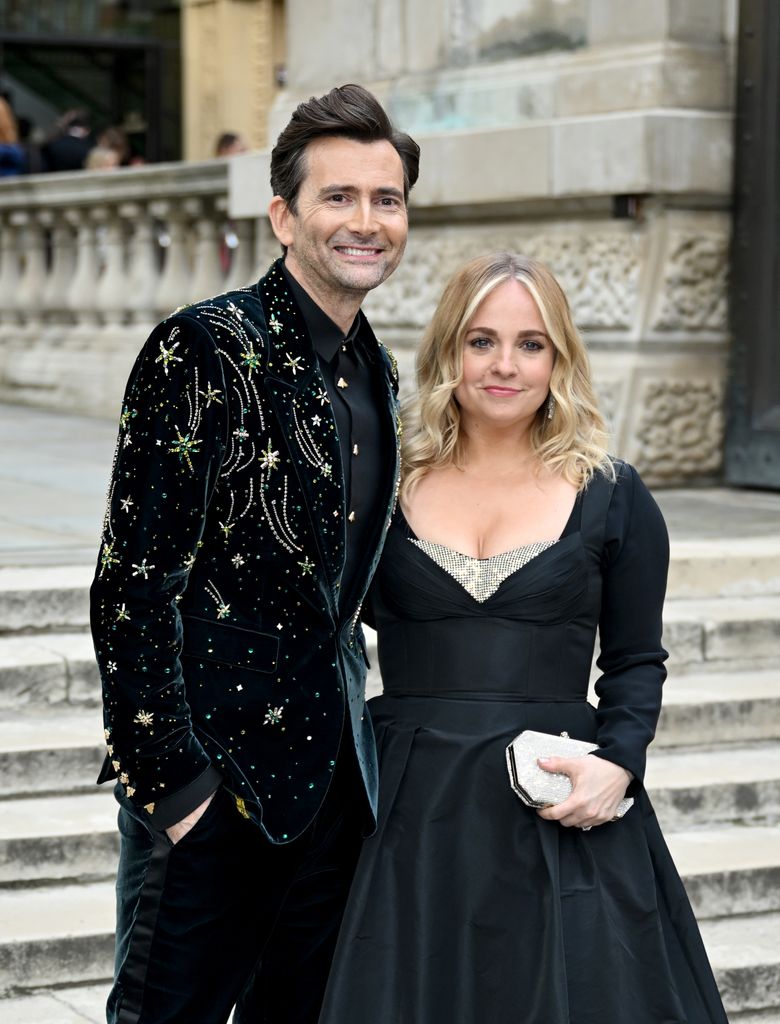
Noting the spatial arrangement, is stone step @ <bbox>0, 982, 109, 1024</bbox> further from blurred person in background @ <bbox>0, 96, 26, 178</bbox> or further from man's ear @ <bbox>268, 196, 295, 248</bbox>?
blurred person in background @ <bbox>0, 96, 26, 178</bbox>

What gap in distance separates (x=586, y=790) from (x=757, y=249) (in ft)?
17.4

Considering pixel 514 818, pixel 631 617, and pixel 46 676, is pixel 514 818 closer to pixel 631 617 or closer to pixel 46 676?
pixel 631 617

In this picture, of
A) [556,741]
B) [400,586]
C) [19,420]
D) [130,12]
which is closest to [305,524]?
[400,586]

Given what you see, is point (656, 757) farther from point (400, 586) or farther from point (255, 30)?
point (255, 30)

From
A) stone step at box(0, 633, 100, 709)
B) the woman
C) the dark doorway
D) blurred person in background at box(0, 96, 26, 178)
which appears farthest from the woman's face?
blurred person in background at box(0, 96, 26, 178)

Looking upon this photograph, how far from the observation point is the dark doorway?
7.99m

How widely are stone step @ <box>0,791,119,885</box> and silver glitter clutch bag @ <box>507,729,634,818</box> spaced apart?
178 centimetres

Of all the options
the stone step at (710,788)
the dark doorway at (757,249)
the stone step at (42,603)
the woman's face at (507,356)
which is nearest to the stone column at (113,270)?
the dark doorway at (757,249)

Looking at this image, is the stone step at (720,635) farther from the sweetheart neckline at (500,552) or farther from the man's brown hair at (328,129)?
the man's brown hair at (328,129)

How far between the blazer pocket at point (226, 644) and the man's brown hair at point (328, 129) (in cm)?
68

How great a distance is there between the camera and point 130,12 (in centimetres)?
2066

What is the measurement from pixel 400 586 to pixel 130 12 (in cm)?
1837

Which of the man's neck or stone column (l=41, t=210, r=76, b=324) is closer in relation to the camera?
the man's neck

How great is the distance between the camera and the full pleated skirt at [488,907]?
3.20m
